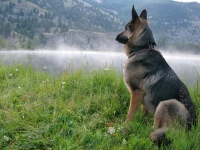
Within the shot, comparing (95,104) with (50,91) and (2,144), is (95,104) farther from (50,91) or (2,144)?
(2,144)

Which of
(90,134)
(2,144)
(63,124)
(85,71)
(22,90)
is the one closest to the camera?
(2,144)

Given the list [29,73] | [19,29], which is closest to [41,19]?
[19,29]

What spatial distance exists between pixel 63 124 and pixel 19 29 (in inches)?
5688

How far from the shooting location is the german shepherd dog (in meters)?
4.13

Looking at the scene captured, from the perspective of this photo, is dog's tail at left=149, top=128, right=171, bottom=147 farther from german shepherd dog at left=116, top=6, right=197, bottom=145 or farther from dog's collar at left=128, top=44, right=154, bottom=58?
dog's collar at left=128, top=44, right=154, bottom=58

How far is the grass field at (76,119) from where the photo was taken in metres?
3.54

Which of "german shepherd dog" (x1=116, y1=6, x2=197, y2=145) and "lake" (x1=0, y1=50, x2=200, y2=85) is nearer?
"german shepherd dog" (x1=116, y1=6, x2=197, y2=145)

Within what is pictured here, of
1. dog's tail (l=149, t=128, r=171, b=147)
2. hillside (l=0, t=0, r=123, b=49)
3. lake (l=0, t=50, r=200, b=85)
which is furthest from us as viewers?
hillside (l=0, t=0, r=123, b=49)

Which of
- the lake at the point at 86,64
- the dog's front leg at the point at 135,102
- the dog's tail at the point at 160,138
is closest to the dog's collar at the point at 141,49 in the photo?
the dog's front leg at the point at 135,102

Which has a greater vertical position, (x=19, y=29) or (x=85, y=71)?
(x=19, y=29)

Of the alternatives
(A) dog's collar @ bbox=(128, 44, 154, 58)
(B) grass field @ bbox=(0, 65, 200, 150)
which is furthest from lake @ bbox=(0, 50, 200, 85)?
(B) grass field @ bbox=(0, 65, 200, 150)

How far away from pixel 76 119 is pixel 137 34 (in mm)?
2328

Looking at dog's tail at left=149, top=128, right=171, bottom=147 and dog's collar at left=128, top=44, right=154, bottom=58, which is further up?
dog's collar at left=128, top=44, right=154, bottom=58

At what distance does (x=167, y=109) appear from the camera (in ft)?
13.6
